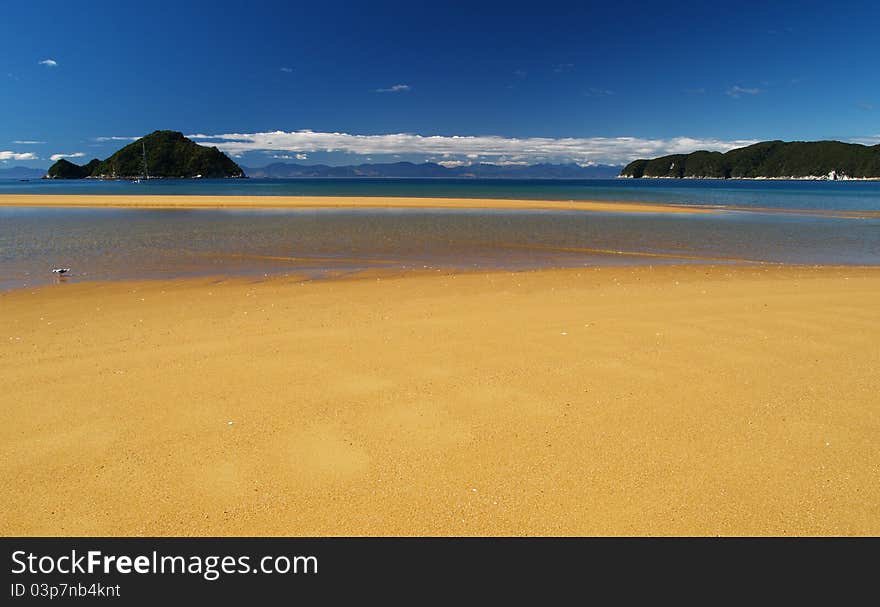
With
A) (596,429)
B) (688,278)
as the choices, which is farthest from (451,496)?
(688,278)

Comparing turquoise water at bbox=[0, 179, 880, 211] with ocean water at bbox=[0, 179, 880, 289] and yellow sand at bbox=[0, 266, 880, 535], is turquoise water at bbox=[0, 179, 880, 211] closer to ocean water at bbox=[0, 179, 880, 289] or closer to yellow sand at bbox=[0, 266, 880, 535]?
ocean water at bbox=[0, 179, 880, 289]

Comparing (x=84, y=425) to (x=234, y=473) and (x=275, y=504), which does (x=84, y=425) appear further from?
(x=275, y=504)

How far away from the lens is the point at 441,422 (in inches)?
192

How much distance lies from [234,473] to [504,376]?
3.09 metres

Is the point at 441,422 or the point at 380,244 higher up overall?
the point at 380,244

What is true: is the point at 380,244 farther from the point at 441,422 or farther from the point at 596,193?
the point at 596,193

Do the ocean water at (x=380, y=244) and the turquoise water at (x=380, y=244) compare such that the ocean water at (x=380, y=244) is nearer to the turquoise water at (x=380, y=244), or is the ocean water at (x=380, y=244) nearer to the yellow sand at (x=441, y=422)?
the turquoise water at (x=380, y=244)

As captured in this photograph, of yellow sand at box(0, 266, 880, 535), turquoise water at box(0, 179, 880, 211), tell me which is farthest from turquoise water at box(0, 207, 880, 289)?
turquoise water at box(0, 179, 880, 211)

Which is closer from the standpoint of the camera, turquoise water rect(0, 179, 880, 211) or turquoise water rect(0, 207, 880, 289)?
turquoise water rect(0, 207, 880, 289)

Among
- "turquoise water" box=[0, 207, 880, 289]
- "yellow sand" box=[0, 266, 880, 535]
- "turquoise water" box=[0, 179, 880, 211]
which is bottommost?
"yellow sand" box=[0, 266, 880, 535]

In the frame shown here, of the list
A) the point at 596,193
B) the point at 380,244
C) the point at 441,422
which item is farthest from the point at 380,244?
the point at 596,193

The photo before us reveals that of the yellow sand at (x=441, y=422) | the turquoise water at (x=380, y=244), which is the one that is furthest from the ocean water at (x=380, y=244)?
the yellow sand at (x=441, y=422)

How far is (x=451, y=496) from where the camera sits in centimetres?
376

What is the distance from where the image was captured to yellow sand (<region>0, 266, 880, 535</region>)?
3588mm
